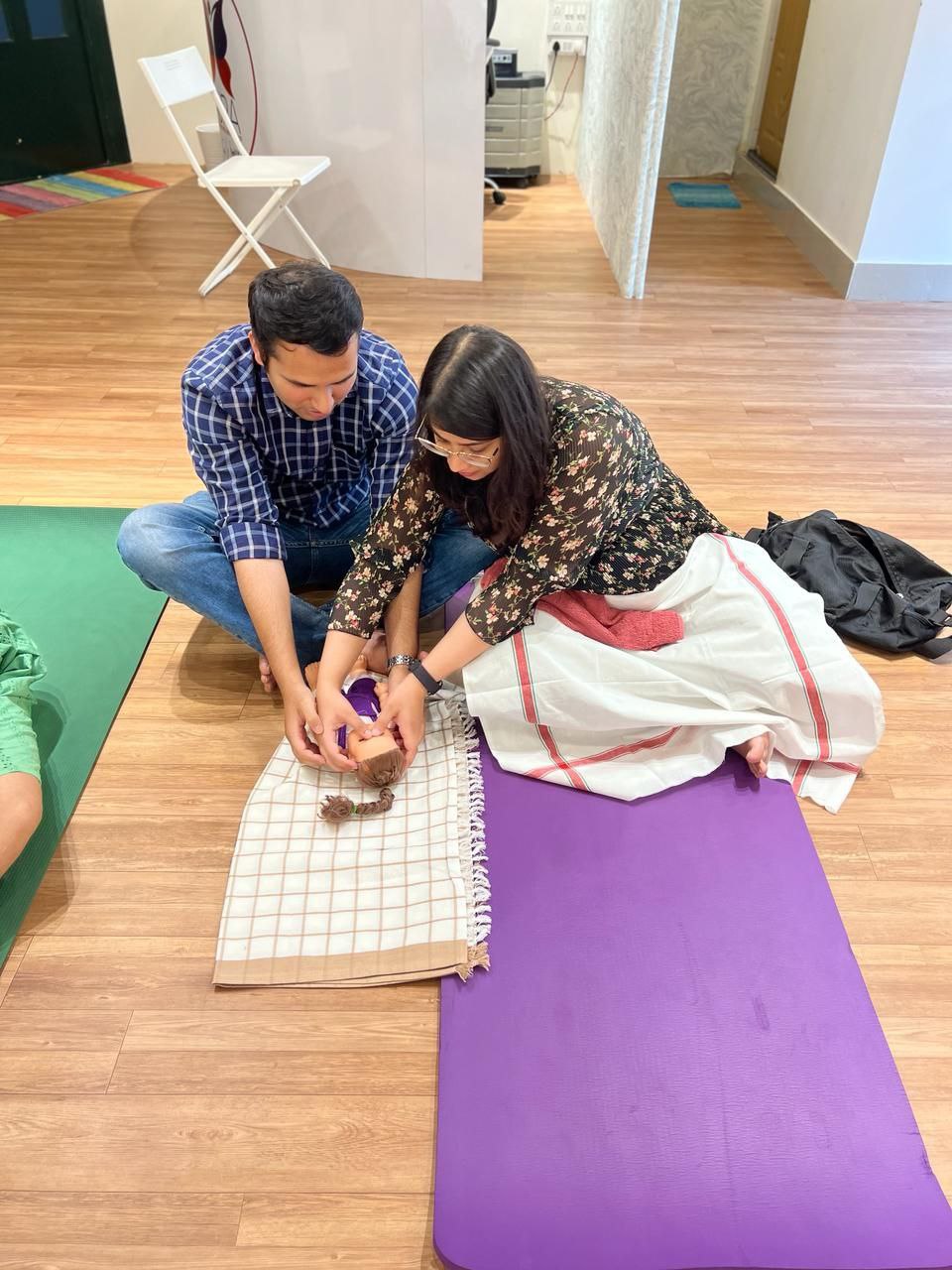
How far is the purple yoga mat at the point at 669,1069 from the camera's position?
3.68 feet

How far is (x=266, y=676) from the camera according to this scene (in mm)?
1896

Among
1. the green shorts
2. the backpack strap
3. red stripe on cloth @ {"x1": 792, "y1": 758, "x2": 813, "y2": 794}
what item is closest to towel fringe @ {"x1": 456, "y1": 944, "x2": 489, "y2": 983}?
red stripe on cloth @ {"x1": 792, "y1": 758, "x2": 813, "y2": 794}

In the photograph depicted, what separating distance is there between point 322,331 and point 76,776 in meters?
0.92

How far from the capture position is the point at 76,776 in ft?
5.64

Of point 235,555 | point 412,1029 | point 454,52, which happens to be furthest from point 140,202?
point 412,1029

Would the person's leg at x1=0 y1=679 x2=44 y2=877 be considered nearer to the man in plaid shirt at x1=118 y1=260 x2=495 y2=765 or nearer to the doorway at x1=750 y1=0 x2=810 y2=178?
the man in plaid shirt at x1=118 y1=260 x2=495 y2=765

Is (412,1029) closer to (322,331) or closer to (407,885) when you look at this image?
(407,885)

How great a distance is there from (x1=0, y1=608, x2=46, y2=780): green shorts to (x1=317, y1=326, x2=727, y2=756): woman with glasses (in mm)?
491

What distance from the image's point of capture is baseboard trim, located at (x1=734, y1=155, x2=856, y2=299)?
156 inches

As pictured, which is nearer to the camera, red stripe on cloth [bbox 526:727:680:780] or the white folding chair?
red stripe on cloth [bbox 526:727:680:780]

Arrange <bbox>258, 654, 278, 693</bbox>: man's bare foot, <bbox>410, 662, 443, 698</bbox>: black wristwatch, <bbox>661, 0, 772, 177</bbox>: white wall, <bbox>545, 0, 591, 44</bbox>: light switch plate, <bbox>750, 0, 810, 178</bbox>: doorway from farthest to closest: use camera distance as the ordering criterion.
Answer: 1. <bbox>661, 0, 772, 177</bbox>: white wall
2. <bbox>545, 0, 591, 44</bbox>: light switch plate
3. <bbox>750, 0, 810, 178</bbox>: doorway
4. <bbox>258, 654, 278, 693</bbox>: man's bare foot
5. <bbox>410, 662, 443, 698</bbox>: black wristwatch

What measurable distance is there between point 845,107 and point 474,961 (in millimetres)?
3989

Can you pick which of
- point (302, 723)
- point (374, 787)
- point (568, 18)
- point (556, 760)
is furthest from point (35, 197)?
point (556, 760)

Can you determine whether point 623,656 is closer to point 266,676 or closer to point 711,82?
point 266,676
